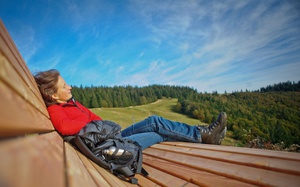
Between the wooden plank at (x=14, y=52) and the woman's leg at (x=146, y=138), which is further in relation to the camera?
the woman's leg at (x=146, y=138)

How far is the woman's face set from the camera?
7.11 ft

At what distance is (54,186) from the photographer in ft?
1.14

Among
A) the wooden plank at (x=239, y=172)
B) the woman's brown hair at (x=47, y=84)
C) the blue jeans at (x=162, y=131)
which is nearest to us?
the wooden plank at (x=239, y=172)

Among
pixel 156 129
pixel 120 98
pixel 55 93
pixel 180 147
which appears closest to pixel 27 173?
pixel 55 93

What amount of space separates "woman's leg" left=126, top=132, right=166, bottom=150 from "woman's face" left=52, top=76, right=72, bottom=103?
115 centimetres

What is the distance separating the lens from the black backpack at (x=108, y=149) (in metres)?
1.77

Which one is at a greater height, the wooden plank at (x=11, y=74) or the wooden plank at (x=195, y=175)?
the wooden plank at (x=11, y=74)

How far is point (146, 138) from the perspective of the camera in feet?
9.94

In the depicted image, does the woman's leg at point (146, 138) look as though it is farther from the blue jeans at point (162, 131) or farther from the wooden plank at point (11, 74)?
the wooden plank at point (11, 74)

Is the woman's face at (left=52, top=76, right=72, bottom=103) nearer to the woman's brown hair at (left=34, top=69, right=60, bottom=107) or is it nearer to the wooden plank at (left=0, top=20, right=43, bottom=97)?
the woman's brown hair at (left=34, top=69, right=60, bottom=107)

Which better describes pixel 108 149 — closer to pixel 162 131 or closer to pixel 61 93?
pixel 61 93

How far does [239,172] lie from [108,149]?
1.22 meters

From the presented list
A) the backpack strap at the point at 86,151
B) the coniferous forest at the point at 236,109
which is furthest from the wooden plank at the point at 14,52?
the coniferous forest at the point at 236,109

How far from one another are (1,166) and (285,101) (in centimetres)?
10040
